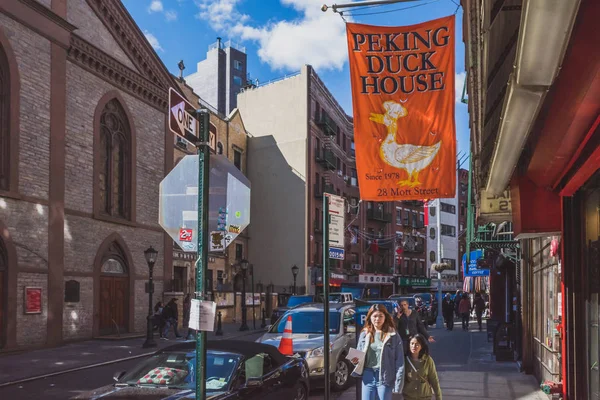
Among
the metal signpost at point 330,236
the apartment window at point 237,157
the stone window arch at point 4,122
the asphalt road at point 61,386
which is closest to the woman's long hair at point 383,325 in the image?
the metal signpost at point 330,236

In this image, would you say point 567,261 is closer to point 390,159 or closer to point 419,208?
point 390,159

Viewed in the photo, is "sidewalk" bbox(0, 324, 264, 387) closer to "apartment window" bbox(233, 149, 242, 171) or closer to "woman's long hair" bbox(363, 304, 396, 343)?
"woman's long hair" bbox(363, 304, 396, 343)

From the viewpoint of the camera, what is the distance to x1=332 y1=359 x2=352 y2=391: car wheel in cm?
1207

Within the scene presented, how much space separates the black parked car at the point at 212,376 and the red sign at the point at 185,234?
2337mm

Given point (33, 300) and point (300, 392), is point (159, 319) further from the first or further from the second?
point (300, 392)

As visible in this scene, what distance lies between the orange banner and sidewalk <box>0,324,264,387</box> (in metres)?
10.5

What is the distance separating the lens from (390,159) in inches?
315

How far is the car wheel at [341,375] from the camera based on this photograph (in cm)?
1207

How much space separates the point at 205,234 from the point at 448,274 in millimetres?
75110

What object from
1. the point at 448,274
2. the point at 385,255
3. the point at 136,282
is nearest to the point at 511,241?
the point at 136,282

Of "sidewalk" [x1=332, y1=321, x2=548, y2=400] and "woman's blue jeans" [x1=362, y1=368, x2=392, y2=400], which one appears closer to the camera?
"woman's blue jeans" [x1=362, y1=368, x2=392, y2=400]

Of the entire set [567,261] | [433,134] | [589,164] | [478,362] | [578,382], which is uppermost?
[433,134]

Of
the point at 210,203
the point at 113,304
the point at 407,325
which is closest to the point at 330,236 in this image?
the point at 210,203

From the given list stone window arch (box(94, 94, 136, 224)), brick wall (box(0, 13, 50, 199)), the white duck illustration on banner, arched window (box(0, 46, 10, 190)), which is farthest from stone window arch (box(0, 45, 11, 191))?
the white duck illustration on banner
